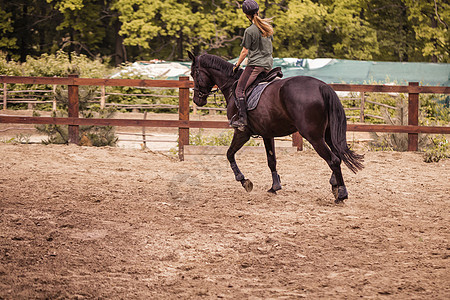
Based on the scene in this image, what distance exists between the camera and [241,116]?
772cm

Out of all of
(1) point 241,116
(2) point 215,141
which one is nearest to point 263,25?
(1) point 241,116

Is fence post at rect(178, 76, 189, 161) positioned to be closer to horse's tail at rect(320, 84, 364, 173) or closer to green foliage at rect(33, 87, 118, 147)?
green foliage at rect(33, 87, 118, 147)

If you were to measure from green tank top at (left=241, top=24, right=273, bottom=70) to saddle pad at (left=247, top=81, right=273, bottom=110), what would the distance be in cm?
26

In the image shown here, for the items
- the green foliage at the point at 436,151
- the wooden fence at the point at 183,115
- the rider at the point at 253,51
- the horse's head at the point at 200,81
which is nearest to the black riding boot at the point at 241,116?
the rider at the point at 253,51

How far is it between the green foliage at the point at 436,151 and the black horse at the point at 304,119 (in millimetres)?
4270

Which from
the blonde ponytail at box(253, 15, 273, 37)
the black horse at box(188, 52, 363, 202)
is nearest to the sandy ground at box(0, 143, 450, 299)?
the black horse at box(188, 52, 363, 202)

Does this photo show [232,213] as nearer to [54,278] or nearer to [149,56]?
[54,278]

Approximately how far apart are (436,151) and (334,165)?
5.15 m

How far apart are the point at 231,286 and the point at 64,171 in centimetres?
597

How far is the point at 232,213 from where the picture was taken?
6.55m

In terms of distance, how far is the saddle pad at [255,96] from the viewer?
7559 mm

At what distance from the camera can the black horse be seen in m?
6.85

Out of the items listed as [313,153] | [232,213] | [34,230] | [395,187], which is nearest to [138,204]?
[232,213]

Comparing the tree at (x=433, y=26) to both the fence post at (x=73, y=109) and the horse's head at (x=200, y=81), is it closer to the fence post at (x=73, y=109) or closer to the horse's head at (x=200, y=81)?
the fence post at (x=73, y=109)
